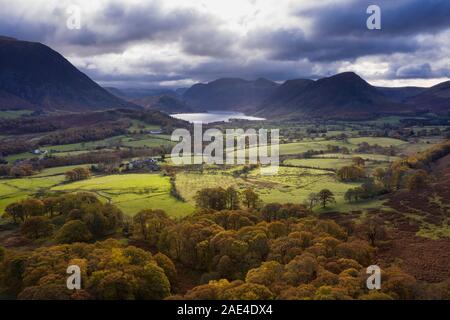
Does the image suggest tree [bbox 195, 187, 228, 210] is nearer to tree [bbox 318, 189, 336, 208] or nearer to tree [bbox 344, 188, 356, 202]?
tree [bbox 318, 189, 336, 208]

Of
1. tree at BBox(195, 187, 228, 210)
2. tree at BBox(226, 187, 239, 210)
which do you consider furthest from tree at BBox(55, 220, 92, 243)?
tree at BBox(226, 187, 239, 210)

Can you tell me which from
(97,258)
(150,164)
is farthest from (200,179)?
(97,258)

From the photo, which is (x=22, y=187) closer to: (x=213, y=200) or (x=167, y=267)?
(x=213, y=200)

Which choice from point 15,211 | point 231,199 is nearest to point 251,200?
point 231,199

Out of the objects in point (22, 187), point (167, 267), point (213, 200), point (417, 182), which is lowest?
point (167, 267)

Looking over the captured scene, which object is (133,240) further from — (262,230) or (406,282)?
(406,282)
